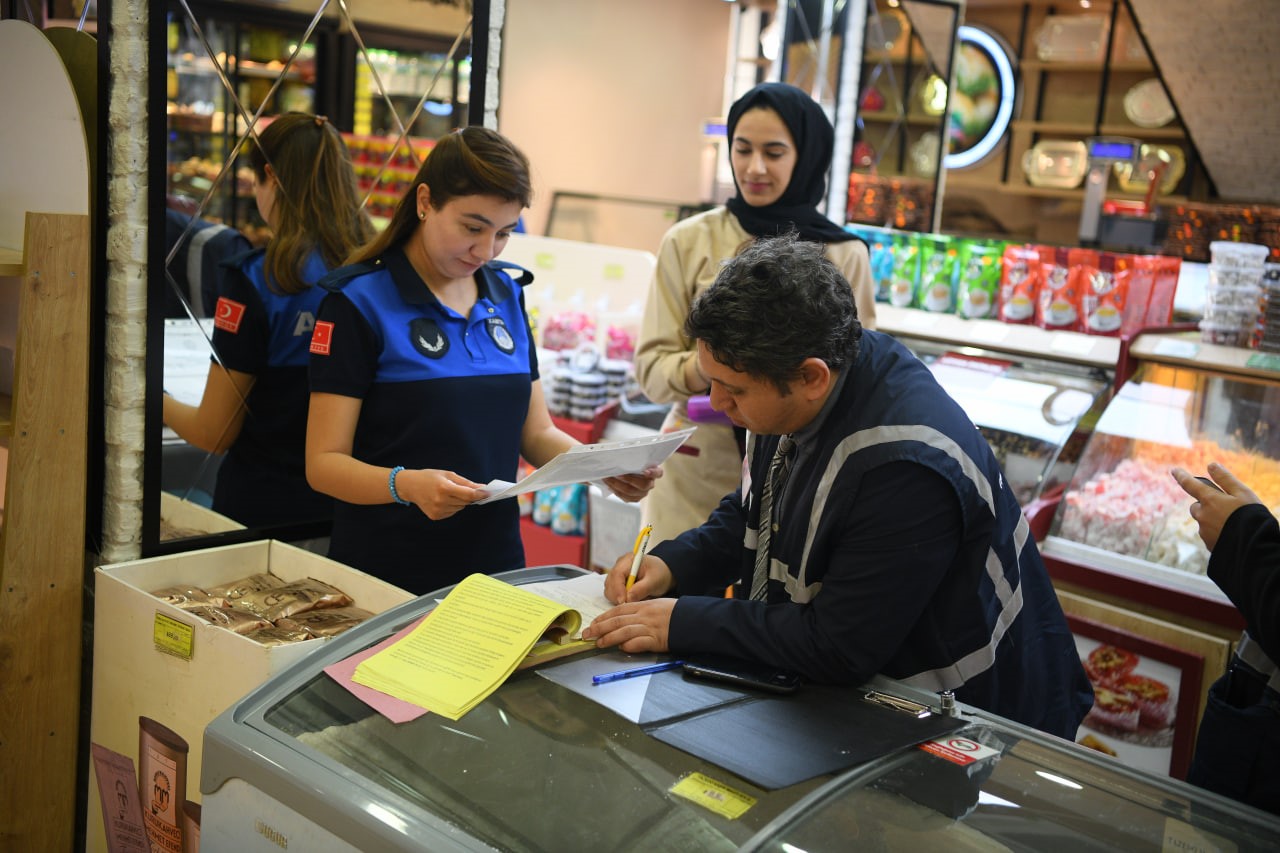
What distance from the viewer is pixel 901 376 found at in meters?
1.64

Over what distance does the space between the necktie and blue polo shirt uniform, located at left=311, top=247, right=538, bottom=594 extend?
2.12 feet

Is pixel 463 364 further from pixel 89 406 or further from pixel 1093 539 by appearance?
pixel 1093 539

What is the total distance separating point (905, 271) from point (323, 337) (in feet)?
8.05

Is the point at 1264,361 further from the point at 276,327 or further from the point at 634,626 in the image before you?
the point at 276,327

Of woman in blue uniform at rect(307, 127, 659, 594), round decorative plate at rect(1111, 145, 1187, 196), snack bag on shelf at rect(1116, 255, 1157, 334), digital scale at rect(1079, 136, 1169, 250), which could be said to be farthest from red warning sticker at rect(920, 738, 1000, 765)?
round decorative plate at rect(1111, 145, 1187, 196)

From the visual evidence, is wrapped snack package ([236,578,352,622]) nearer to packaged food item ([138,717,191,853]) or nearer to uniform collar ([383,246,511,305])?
packaged food item ([138,717,191,853])

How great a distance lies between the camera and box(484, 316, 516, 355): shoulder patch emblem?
2.25 metres

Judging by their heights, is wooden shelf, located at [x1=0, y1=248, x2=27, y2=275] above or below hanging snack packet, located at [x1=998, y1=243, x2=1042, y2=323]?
below

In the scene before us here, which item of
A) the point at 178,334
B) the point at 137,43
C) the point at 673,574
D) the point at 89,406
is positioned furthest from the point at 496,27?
the point at 673,574

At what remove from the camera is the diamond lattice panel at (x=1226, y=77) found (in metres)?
4.77

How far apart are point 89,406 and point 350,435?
561 mm

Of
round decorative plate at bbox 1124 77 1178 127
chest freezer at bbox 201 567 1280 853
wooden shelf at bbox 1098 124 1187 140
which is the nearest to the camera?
chest freezer at bbox 201 567 1280 853

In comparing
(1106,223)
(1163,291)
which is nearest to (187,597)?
(1163,291)

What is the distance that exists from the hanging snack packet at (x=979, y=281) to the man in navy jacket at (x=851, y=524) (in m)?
2.16
